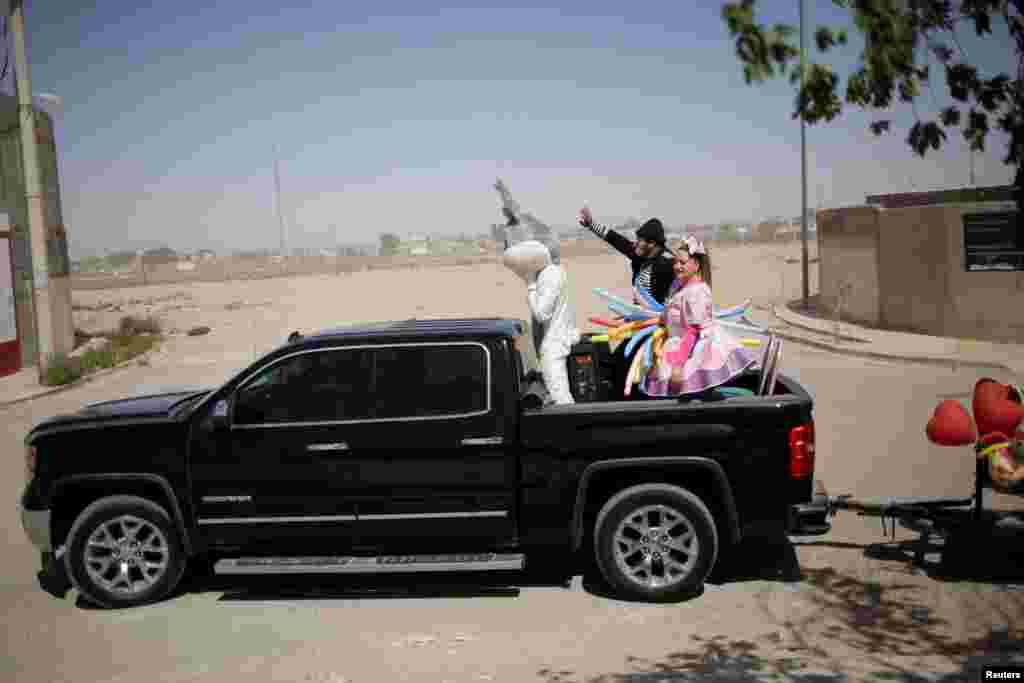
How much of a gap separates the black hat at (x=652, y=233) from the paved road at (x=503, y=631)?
2.61m

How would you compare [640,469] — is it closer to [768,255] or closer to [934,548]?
[934,548]

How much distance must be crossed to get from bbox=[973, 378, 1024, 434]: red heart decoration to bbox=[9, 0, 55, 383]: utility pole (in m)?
16.2

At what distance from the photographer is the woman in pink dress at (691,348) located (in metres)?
6.30

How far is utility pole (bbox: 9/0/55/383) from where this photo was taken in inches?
700

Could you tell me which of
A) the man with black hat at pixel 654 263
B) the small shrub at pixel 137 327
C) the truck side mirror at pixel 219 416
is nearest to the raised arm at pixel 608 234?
the man with black hat at pixel 654 263

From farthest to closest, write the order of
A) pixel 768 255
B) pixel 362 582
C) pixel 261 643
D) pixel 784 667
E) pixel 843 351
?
1. pixel 768 255
2. pixel 843 351
3. pixel 362 582
4. pixel 261 643
5. pixel 784 667

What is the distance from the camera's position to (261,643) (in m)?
5.80

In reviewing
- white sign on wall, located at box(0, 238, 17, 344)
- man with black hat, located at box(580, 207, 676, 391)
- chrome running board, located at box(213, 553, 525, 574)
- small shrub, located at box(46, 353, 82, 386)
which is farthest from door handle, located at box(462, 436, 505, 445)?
white sign on wall, located at box(0, 238, 17, 344)

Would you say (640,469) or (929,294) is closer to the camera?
(640,469)

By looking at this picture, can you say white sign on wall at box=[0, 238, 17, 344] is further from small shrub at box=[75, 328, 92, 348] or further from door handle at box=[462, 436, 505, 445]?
door handle at box=[462, 436, 505, 445]

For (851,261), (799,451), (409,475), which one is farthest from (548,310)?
(851,261)

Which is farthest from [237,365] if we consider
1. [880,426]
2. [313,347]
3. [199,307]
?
[199,307]

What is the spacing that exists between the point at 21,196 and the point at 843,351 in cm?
1649

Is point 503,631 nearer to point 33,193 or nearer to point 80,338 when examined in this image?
point 33,193
